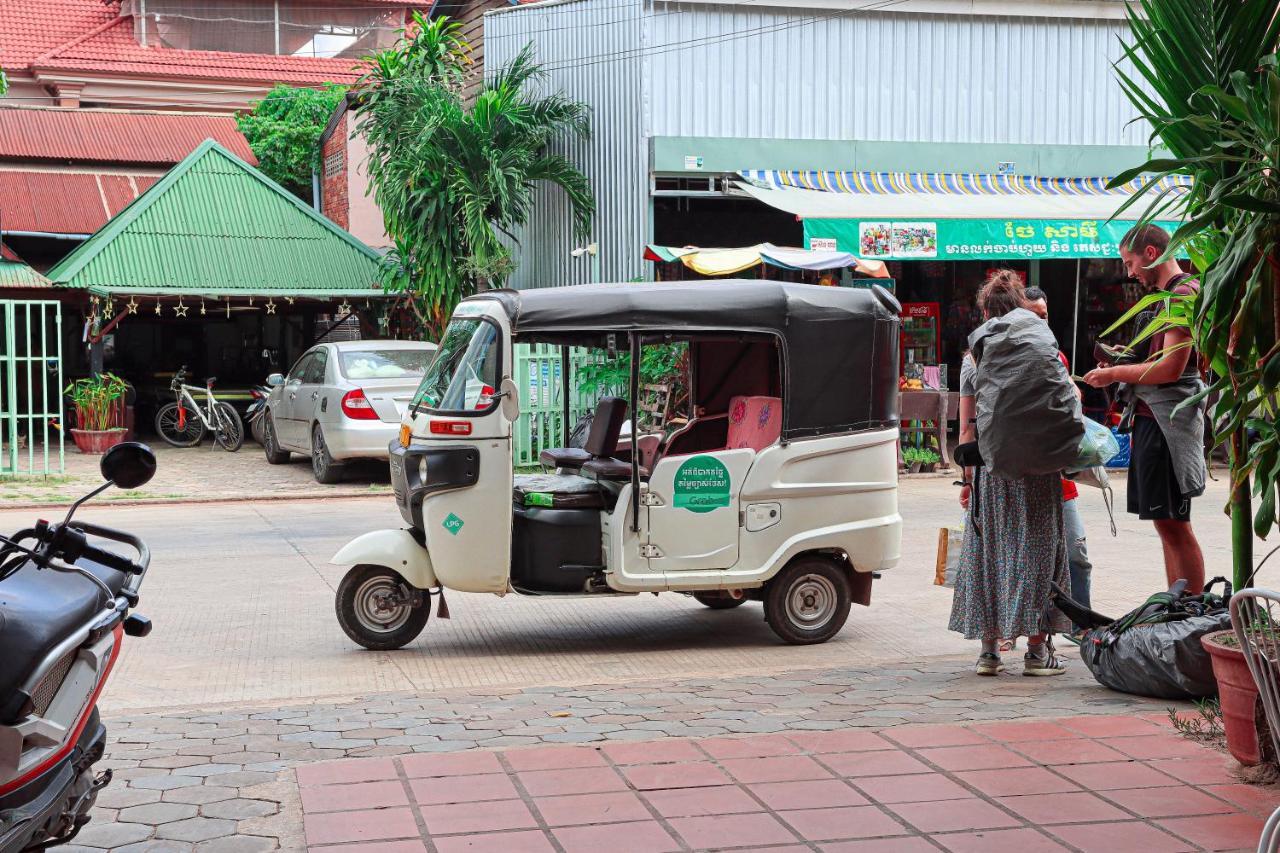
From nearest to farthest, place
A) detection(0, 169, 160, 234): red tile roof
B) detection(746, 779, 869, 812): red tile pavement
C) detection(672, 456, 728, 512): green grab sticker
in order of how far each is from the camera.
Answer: detection(746, 779, 869, 812): red tile pavement
detection(672, 456, 728, 512): green grab sticker
detection(0, 169, 160, 234): red tile roof

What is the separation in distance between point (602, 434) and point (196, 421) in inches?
566

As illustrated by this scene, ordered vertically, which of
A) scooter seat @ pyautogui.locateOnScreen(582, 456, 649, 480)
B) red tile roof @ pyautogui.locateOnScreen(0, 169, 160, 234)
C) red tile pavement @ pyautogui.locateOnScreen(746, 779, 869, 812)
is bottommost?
red tile pavement @ pyautogui.locateOnScreen(746, 779, 869, 812)

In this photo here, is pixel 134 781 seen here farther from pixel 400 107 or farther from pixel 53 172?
pixel 53 172

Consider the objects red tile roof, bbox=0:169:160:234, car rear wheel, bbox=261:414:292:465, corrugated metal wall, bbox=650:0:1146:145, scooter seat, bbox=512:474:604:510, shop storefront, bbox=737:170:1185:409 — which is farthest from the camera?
red tile roof, bbox=0:169:160:234

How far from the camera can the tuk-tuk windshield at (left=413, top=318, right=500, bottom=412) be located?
24.8 feet

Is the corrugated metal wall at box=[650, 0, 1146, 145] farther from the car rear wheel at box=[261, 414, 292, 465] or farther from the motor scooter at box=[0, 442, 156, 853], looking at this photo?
the motor scooter at box=[0, 442, 156, 853]

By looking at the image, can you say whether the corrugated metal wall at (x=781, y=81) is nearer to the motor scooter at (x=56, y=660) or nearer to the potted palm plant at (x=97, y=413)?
the potted palm plant at (x=97, y=413)

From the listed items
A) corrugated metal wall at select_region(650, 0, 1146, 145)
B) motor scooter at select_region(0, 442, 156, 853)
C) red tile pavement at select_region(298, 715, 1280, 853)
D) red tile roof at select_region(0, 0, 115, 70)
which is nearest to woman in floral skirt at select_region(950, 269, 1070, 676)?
red tile pavement at select_region(298, 715, 1280, 853)

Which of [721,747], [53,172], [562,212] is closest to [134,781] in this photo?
[721,747]

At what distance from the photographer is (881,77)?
1872 centimetres

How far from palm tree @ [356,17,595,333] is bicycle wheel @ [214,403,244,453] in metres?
3.13

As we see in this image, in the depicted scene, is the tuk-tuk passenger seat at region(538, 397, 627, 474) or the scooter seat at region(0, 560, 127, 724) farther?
the tuk-tuk passenger seat at region(538, 397, 627, 474)

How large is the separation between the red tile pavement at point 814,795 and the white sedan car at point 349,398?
10.2m

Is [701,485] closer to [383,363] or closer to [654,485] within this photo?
[654,485]
